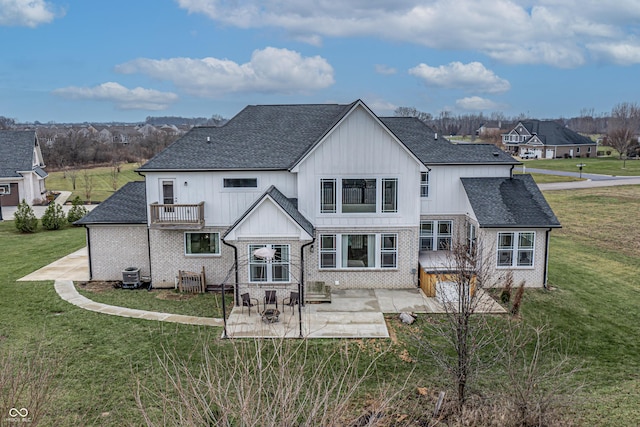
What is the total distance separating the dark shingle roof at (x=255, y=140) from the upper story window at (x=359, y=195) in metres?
2.09

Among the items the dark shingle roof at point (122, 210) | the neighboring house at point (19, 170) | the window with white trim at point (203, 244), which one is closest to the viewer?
the window with white trim at point (203, 244)

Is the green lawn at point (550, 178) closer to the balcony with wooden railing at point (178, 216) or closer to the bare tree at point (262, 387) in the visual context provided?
the balcony with wooden railing at point (178, 216)

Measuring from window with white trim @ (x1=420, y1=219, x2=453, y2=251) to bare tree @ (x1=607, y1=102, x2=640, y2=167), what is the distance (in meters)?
71.6

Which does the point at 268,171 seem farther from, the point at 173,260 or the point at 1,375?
the point at 1,375

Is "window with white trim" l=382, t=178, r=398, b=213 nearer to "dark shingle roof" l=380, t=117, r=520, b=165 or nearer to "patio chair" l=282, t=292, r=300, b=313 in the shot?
"dark shingle roof" l=380, t=117, r=520, b=165

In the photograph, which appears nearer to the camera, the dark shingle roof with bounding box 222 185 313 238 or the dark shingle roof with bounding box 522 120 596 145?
the dark shingle roof with bounding box 222 185 313 238

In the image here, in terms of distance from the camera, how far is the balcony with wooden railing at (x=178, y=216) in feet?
64.7

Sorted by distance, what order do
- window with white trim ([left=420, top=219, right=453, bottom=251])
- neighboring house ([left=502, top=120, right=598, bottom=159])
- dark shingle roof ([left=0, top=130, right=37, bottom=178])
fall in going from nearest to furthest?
1. window with white trim ([left=420, top=219, right=453, bottom=251])
2. dark shingle roof ([left=0, top=130, right=37, bottom=178])
3. neighboring house ([left=502, top=120, right=598, bottom=159])

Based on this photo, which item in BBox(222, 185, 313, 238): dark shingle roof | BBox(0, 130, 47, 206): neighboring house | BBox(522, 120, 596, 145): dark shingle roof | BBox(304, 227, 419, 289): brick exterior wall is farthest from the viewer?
BBox(522, 120, 596, 145): dark shingle roof

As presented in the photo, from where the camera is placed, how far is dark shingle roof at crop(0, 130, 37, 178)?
43.0 m

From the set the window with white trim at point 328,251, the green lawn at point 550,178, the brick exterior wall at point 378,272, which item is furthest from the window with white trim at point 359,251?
the green lawn at point 550,178

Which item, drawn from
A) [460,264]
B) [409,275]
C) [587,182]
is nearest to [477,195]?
[409,275]

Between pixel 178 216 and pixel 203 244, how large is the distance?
1658 mm

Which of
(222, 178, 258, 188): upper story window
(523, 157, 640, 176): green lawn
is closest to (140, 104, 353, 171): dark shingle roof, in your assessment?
(222, 178, 258, 188): upper story window
